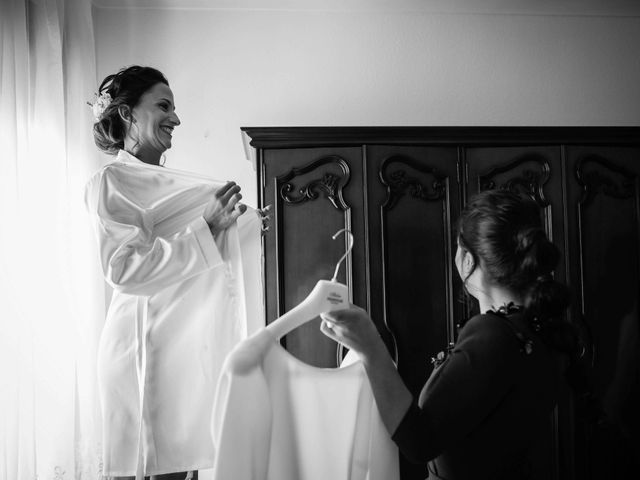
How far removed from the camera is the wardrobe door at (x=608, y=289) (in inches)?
101

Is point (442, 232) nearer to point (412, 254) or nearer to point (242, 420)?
point (412, 254)

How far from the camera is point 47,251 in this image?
2350mm

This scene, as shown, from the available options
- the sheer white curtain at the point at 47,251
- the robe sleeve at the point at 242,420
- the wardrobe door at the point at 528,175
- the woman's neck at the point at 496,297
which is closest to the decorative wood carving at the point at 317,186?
the wardrobe door at the point at 528,175

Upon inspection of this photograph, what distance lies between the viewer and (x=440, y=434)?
1.05 metres

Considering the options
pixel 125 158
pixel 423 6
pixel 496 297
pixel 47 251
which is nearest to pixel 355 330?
pixel 496 297

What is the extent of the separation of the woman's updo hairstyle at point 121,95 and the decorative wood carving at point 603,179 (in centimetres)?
188

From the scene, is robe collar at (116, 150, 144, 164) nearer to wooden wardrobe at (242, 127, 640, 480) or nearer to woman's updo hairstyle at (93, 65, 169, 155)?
woman's updo hairstyle at (93, 65, 169, 155)

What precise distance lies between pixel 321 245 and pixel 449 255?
22.4 inches

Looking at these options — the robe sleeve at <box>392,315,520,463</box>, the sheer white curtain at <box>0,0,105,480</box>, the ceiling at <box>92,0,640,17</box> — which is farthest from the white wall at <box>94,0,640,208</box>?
the robe sleeve at <box>392,315,520,463</box>

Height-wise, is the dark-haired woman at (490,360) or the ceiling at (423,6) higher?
the ceiling at (423,6)

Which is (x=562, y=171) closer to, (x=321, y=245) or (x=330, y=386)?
(x=321, y=245)

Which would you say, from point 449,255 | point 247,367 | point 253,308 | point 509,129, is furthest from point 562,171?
point 247,367

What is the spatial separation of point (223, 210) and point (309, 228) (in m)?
0.87

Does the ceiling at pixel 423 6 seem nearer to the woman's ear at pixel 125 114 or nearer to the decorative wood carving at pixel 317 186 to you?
the decorative wood carving at pixel 317 186
